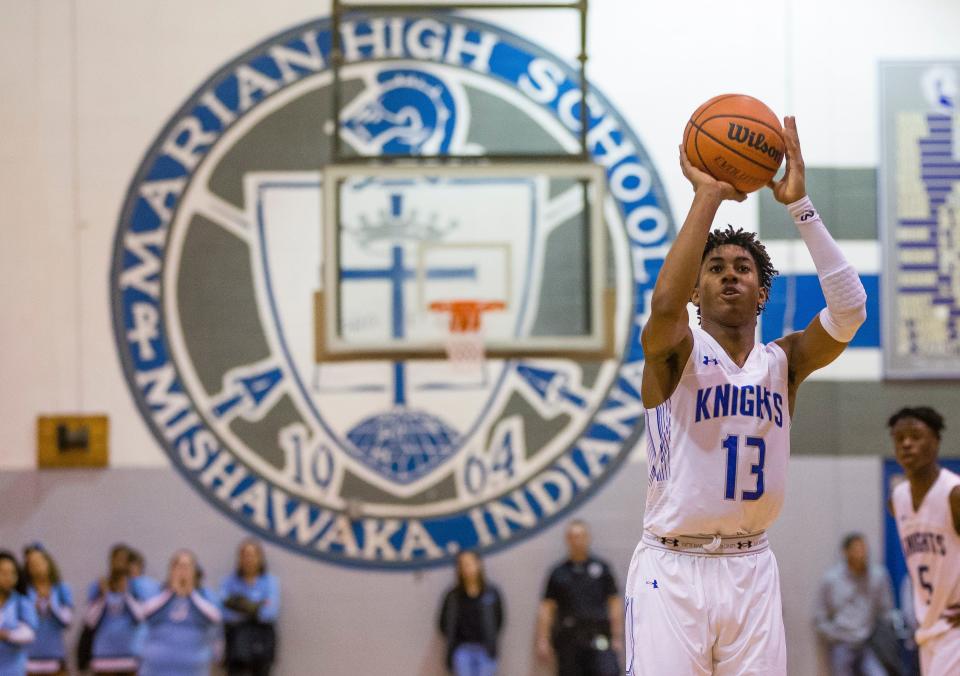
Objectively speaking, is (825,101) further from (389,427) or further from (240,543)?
(240,543)

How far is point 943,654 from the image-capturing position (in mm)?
5590

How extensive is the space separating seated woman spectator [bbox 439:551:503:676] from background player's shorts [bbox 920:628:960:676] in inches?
152

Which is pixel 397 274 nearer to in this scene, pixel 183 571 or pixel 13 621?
pixel 183 571

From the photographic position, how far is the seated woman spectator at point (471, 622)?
8.87 m

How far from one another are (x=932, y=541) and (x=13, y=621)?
20.3ft

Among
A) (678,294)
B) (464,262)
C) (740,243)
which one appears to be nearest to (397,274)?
(464,262)

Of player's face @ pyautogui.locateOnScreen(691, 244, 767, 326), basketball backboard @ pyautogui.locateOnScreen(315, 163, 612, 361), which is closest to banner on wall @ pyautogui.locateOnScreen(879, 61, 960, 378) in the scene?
basketball backboard @ pyautogui.locateOnScreen(315, 163, 612, 361)

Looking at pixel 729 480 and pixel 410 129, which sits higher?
pixel 410 129

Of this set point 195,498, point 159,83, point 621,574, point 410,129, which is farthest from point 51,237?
point 621,574

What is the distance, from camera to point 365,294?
849 centimetres

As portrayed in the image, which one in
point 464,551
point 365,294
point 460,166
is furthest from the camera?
point 464,551

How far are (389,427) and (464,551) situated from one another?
1126 mm

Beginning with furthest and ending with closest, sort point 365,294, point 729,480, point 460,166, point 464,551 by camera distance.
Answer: point 464,551, point 365,294, point 460,166, point 729,480

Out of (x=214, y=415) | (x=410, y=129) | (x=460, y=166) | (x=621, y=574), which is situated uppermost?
(x=410, y=129)
